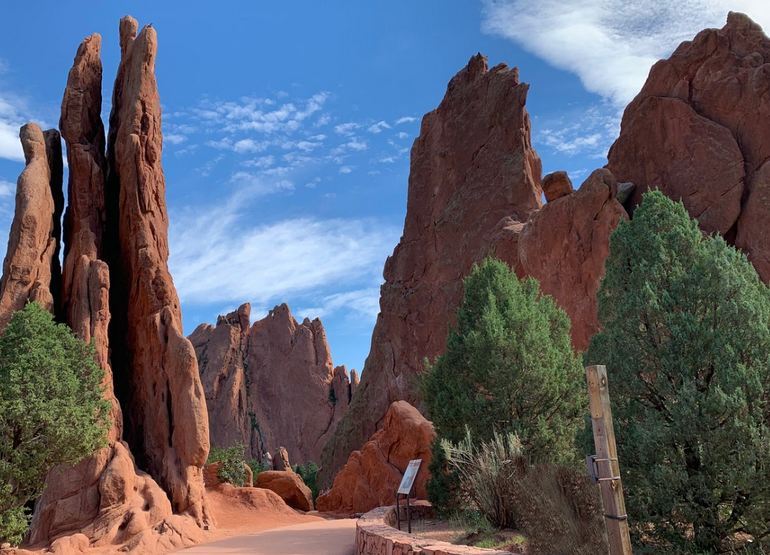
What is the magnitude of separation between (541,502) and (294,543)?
26.1ft

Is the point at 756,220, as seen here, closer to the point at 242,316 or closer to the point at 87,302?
the point at 87,302

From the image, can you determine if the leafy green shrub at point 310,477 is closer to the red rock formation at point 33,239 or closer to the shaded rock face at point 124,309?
the shaded rock face at point 124,309

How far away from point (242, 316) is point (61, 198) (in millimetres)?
44189

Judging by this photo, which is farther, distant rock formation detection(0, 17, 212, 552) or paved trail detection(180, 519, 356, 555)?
distant rock formation detection(0, 17, 212, 552)

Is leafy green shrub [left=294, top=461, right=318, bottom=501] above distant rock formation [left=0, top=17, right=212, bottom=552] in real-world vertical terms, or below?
below

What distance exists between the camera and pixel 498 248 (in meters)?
37.1

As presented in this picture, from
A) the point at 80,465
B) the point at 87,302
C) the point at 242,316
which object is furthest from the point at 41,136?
the point at 242,316

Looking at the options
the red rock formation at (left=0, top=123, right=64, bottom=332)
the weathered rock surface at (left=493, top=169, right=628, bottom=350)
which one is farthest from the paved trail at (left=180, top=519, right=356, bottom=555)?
the weathered rock surface at (left=493, top=169, right=628, bottom=350)

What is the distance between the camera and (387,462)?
2531cm

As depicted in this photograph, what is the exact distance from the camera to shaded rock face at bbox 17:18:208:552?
1833 cm

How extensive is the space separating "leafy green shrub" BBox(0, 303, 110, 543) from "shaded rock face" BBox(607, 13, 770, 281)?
20.4 m

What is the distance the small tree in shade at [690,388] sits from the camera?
7.82 metres

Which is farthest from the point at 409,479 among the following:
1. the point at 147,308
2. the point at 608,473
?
the point at 147,308

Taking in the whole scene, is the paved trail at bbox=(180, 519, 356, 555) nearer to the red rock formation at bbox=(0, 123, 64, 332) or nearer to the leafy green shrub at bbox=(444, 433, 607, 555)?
the leafy green shrub at bbox=(444, 433, 607, 555)
